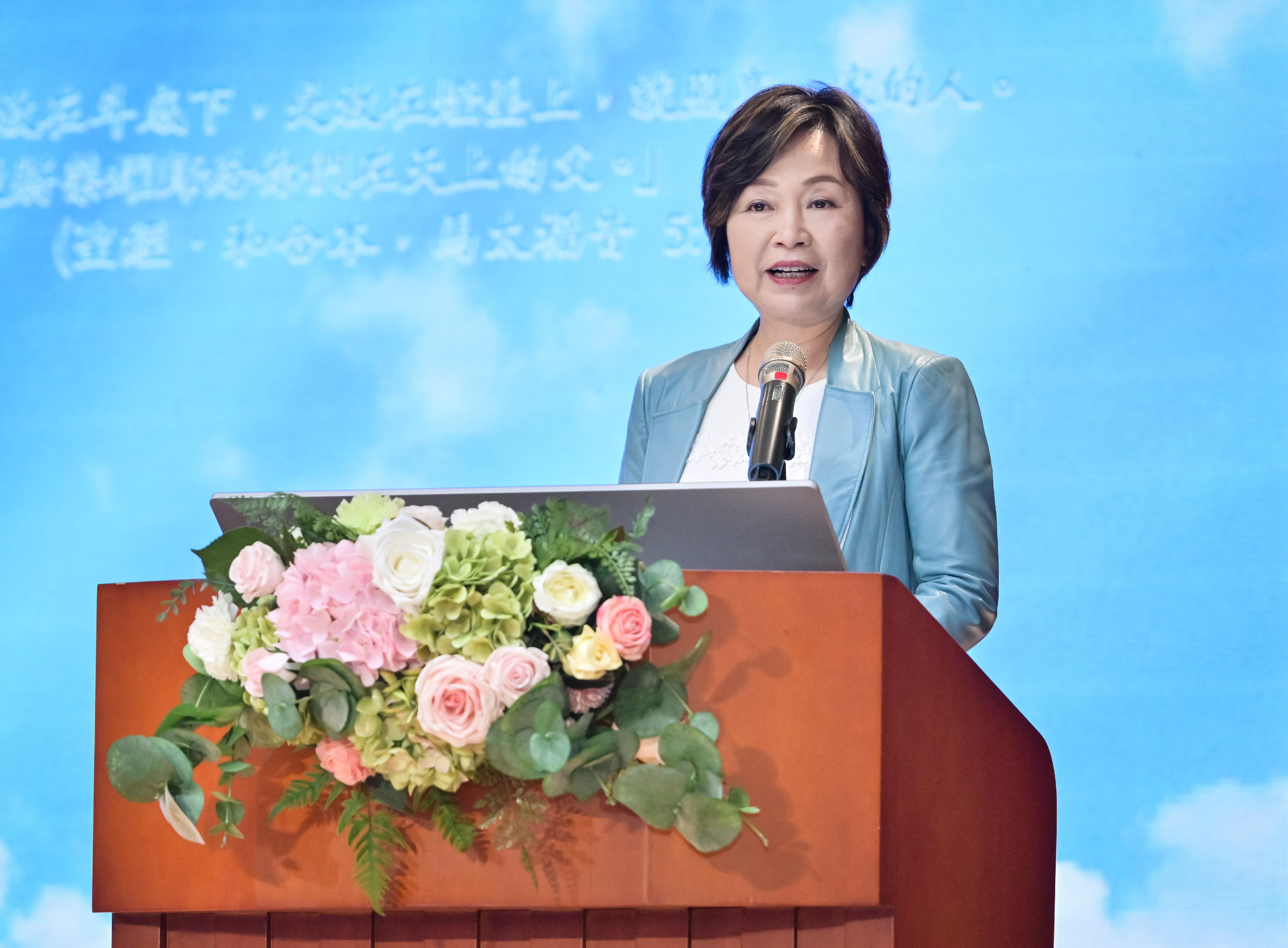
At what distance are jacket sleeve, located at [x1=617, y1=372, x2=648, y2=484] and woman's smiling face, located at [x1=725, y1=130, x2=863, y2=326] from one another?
11.9 inches

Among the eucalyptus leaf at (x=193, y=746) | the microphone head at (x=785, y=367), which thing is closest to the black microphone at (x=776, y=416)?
the microphone head at (x=785, y=367)

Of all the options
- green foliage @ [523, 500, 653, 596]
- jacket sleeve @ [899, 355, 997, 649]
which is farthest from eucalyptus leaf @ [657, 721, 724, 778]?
jacket sleeve @ [899, 355, 997, 649]

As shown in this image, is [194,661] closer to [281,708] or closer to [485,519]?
[281,708]

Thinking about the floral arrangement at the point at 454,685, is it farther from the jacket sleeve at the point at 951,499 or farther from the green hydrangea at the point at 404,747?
the jacket sleeve at the point at 951,499

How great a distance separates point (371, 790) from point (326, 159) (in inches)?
95.3

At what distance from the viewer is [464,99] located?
10.5ft

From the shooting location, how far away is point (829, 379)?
2.18m

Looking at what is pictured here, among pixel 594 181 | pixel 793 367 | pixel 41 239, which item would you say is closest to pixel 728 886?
pixel 793 367

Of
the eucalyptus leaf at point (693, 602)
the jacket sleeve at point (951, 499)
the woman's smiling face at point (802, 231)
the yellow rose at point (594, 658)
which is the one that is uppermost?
the woman's smiling face at point (802, 231)

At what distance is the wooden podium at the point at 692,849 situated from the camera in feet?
3.69

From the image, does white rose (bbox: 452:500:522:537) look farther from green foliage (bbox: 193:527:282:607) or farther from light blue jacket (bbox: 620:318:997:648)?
light blue jacket (bbox: 620:318:997:648)

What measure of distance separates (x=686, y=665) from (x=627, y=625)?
0.29 ft

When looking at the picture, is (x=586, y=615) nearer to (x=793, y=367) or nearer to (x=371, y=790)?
(x=371, y=790)

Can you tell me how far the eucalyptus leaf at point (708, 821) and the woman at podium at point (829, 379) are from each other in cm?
93
